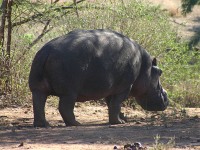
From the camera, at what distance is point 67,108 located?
35.3 ft

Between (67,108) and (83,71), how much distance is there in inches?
26.7

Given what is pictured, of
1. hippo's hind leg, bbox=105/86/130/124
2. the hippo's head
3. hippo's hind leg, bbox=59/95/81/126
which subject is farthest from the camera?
the hippo's head

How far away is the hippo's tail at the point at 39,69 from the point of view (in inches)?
413

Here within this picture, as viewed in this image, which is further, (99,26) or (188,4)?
(99,26)

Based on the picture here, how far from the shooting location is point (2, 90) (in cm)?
1385

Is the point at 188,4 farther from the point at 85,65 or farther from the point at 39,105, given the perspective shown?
the point at 39,105

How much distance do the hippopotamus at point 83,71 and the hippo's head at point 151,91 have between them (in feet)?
1.09

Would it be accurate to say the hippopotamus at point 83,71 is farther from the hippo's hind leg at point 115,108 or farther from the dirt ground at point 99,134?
the dirt ground at point 99,134

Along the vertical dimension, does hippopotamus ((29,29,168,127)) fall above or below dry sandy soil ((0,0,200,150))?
above

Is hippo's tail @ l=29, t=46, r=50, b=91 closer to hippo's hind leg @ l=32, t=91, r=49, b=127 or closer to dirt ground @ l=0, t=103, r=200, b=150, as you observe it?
hippo's hind leg @ l=32, t=91, r=49, b=127

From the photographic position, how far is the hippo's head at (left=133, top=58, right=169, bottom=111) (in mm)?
12195

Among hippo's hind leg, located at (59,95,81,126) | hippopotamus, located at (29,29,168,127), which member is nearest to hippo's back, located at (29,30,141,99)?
hippopotamus, located at (29,29,168,127)

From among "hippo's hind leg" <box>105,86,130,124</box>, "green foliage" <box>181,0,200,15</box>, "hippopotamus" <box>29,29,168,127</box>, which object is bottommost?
"hippo's hind leg" <box>105,86,130,124</box>

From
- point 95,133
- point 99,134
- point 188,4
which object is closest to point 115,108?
point 95,133
